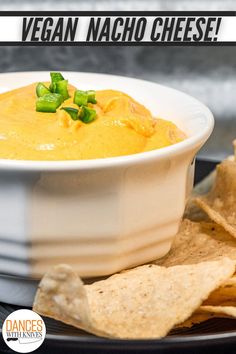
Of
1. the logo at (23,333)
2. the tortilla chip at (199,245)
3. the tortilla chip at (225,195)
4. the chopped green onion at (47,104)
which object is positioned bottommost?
the logo at (23,333)

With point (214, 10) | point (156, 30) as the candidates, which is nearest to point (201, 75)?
point (214, 10)

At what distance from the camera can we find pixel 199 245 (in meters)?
2.10

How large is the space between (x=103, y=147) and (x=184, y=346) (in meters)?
0.44

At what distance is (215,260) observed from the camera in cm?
196

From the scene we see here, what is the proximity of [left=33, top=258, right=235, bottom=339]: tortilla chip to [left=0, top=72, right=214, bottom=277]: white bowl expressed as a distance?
3.4 inches

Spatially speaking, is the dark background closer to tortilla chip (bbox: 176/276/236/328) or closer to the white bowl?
the white bowl

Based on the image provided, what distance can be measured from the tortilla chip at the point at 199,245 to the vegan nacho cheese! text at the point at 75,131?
0.23 meters

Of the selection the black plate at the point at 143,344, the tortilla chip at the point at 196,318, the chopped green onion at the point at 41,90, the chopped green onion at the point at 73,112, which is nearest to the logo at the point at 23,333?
the black plate at the point at 143,344

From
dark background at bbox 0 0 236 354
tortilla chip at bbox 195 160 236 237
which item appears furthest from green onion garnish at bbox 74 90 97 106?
dark background at bbox 0 0 236 354

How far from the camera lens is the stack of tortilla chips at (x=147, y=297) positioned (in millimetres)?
1664

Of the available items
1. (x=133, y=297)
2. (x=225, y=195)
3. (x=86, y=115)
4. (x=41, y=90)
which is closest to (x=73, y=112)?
(x=86, y=115)

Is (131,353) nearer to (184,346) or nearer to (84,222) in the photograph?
(184,346)

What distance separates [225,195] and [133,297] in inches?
23.1

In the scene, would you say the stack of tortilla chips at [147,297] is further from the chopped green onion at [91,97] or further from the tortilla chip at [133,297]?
the chopped green onion at [91,97]
